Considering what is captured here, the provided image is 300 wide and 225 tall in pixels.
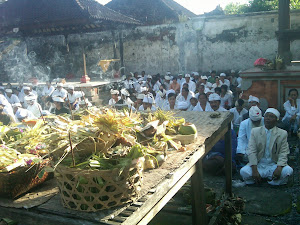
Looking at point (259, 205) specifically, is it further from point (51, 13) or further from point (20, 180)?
point (51, 13)

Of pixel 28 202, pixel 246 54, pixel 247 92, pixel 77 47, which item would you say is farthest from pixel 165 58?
pixel 28 202

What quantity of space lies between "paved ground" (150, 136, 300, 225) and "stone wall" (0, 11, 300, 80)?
401 inches

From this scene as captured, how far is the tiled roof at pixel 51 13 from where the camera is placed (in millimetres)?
12320

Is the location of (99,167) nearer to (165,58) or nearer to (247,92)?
(247,92)

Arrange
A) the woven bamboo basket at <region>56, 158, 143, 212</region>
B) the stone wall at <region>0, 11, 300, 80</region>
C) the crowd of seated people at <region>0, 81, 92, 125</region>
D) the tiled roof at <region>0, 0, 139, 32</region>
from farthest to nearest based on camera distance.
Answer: the stone wall at <region>0, 11, 300, 80</region> < the tiled roof at <region>0, 0, 139, 32</region> < the crowd of seated people at <region>0, 81, 92, 125</region> < the woven bamboo basket at <region>56, 158, 143, 212</region>

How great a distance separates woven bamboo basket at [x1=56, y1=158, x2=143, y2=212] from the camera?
1.73 meters

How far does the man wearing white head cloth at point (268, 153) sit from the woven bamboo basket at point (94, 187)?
3650 mm

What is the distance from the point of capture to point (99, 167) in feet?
5.96

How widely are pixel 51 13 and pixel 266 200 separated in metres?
11.7

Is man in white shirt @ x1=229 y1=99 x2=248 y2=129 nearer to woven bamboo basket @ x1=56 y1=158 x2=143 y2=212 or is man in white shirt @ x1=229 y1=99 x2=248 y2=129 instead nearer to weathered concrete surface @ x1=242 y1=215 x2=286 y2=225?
weathered concrete surface @ x1=242 y1=215 x2=286 y2=225

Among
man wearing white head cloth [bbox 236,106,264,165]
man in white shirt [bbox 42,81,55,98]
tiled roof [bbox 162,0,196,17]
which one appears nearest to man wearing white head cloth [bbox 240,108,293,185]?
man wearing white head cloth [bbox 236,106,264,165]

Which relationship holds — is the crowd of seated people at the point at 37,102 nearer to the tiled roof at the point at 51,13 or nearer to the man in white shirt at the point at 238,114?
the tiled roof at the point at 51,13

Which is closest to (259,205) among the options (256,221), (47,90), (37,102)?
(256,221)

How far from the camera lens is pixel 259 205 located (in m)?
4.38
